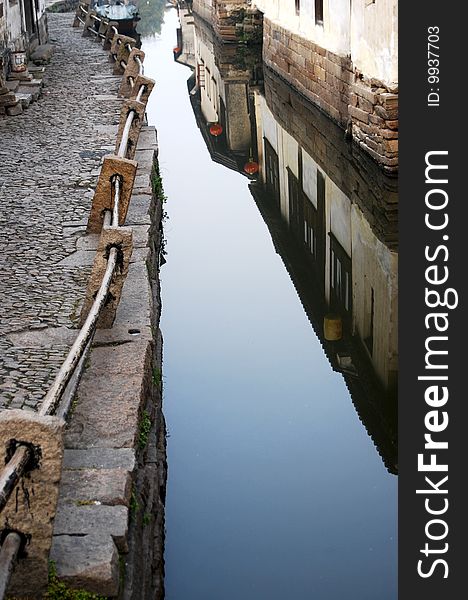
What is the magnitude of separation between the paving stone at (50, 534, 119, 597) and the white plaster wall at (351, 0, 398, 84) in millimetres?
8938

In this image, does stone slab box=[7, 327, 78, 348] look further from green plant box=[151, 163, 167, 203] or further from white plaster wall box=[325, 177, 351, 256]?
white plaster wall box=[325, 177, 351, 256]

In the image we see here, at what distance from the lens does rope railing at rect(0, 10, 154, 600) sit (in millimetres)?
3377

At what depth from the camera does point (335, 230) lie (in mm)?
10758

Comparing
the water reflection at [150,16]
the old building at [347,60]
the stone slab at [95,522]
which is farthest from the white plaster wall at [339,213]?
the water reflection at [150,16]

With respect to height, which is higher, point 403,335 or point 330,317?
point 403,335

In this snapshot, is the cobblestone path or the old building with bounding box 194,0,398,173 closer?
the cobblestone path

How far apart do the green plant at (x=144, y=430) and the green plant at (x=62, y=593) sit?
1.28m

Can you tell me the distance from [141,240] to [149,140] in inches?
172

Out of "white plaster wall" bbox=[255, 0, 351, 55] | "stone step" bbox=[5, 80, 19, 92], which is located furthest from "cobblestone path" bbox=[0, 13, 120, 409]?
"white plaster wall" bbox=[255, 0, 351, 55]

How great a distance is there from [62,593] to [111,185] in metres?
4.28

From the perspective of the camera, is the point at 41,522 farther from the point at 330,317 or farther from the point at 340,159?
the point at 340,159

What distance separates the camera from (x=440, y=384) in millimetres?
4578

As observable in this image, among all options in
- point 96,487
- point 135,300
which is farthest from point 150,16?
point 96,487

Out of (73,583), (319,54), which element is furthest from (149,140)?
(73,583)
